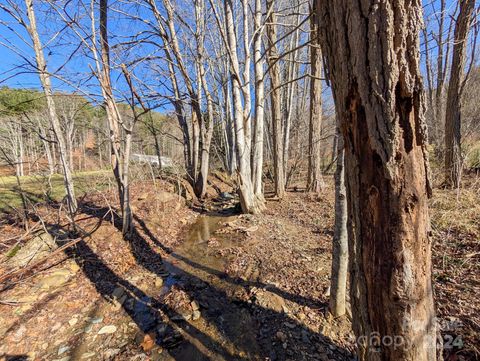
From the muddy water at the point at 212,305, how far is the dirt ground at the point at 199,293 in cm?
1

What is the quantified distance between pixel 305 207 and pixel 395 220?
5.47 meters

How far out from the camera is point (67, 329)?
2693 mm

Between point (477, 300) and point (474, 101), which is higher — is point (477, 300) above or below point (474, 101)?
below

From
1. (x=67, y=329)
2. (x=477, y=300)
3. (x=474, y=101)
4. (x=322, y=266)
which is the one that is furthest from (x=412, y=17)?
(x=474, y=101)

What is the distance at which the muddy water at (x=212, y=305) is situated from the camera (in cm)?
229

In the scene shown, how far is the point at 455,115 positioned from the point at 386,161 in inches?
243

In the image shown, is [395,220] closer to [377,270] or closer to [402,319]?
[377,270]

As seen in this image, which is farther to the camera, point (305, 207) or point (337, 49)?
point (305, 207)

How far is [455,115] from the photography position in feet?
17.0

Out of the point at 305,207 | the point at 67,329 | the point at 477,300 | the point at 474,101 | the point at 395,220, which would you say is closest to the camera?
the point at 395,220

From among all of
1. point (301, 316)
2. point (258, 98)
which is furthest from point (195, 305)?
point (258, 98)

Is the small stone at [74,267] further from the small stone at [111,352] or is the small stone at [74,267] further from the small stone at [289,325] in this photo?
the small stone at [289,325]

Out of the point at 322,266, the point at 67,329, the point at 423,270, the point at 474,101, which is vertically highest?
the point at 474,101

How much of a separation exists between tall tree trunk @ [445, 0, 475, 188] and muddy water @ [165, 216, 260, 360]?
533 cm
